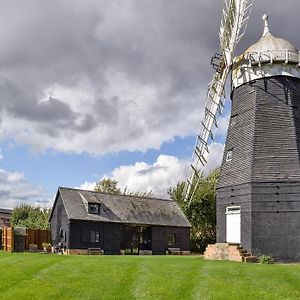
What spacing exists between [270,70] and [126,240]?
70.6 ft

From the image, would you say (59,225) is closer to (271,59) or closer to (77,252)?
(77,252)

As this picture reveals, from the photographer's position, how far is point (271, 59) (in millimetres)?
26859

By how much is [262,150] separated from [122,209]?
1776cm

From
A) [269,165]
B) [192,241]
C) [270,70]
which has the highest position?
[270,70]

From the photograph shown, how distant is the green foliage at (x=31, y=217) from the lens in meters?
47.9

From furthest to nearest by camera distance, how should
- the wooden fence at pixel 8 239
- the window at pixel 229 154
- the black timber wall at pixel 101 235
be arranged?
the black timber wall at pixel 101 235, the wooden fence at pixel 8 239, the window at pixel 229 154

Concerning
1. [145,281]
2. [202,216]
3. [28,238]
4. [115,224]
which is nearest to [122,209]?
[115,224]

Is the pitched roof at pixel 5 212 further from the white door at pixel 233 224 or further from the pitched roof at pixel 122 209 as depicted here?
the white door at pixel 233 224

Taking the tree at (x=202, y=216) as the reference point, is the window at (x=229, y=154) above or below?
above

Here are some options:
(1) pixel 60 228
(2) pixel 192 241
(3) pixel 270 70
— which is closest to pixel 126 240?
(1) pixel 60 228

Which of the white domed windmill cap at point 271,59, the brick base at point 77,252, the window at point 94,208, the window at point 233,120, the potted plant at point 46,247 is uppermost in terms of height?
the white domed windmill cap at point 271,59

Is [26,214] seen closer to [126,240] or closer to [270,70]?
[126,240]

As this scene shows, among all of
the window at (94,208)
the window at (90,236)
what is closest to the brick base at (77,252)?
the window at (90,236)

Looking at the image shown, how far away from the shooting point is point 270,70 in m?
27.1
